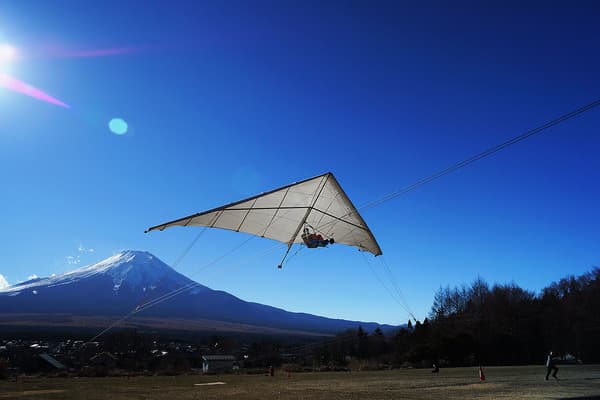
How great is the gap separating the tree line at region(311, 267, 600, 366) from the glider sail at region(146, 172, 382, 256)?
24.1m

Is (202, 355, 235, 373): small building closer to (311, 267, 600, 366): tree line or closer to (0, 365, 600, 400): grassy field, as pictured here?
(311, 267, 600, 366): tree line

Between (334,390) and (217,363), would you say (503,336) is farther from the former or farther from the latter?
(334,390)

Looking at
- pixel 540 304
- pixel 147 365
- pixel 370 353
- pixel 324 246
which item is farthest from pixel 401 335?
pixel 324 246

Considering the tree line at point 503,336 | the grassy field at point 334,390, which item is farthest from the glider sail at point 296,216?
the tree line at point 503,336

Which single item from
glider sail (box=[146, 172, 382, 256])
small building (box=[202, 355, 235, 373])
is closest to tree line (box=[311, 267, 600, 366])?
small building (box=[202, 355, 235, 373])

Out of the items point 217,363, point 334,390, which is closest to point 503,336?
point 217,363

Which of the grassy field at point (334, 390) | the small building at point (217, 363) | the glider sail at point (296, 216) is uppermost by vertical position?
the glider sail at point (296, 216)

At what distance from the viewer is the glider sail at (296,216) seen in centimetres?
1830

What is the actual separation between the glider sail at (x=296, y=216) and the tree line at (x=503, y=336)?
950 inches

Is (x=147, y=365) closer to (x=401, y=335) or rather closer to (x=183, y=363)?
(x=183, y=363)

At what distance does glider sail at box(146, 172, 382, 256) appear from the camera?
18297 mm

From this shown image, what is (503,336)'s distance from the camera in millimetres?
51406

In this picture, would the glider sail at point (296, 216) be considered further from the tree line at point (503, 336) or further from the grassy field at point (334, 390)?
the tree line at point (503, 336)

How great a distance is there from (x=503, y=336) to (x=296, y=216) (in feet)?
144
